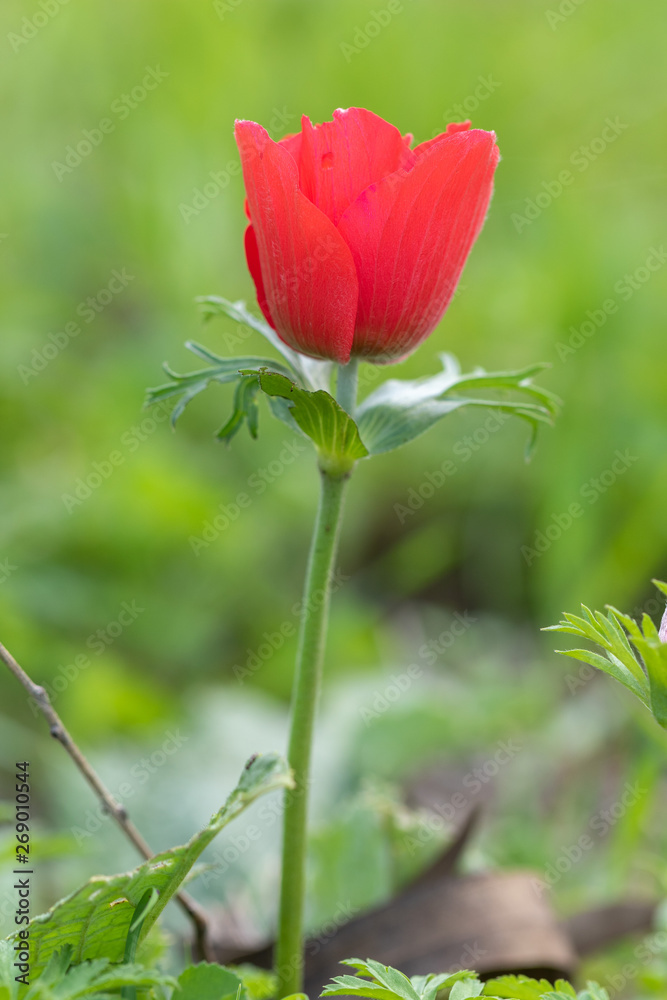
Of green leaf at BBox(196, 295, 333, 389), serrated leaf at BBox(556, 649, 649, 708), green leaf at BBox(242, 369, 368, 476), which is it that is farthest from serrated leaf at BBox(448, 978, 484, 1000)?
green leaf at BBox(196, 295, 333, 389)

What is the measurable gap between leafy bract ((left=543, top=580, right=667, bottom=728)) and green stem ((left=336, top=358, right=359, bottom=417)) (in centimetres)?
33

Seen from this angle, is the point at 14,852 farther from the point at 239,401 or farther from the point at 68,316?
the point at 68,316

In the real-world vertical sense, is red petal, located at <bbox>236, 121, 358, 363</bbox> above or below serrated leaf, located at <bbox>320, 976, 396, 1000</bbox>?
above

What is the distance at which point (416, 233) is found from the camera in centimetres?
89

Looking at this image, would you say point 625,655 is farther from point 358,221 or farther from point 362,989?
point 358,221

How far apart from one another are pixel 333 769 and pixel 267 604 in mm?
717

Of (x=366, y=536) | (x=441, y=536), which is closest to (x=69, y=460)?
(x=366, y=536)

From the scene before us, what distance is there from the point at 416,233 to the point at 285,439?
242cm

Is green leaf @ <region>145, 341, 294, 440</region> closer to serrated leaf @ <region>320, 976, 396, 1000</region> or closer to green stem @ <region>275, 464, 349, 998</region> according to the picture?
green stem @ <region>275, 464, 349, 998</region>

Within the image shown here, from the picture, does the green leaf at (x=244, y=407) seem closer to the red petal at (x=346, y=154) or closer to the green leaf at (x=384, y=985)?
the red petal at (x=346, y=154)

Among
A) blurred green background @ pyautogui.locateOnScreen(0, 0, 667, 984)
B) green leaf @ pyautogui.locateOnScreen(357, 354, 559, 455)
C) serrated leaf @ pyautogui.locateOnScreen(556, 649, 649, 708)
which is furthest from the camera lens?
blurred green background @ pyautogui.locateOnScreen(0, 0, 667, 984)

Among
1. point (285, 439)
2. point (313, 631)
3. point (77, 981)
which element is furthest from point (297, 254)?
point (285, 439)

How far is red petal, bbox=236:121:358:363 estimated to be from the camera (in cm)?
86

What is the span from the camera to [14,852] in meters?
1.06
